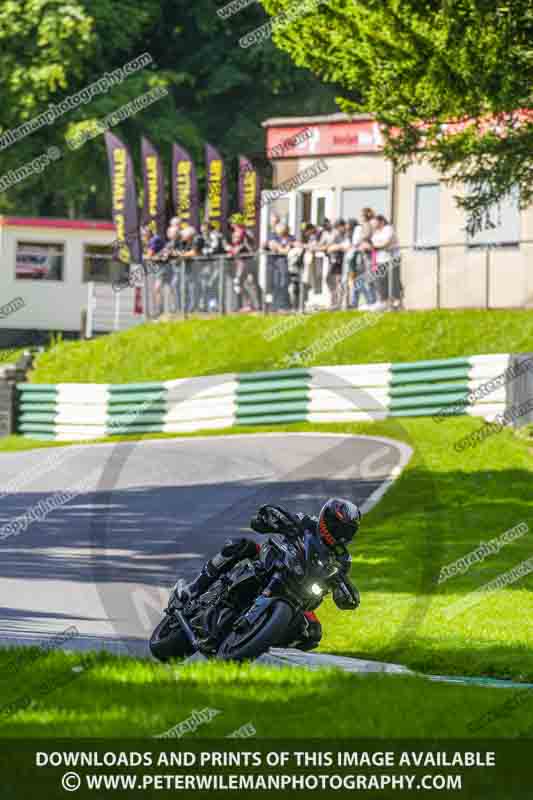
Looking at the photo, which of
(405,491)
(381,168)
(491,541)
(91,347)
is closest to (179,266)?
(91,347)

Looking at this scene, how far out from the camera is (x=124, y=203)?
41.2m

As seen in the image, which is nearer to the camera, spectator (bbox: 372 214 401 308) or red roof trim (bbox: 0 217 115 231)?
spectator (bbox: 372 214 401 308)

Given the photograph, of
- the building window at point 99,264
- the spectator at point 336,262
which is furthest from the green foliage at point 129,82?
the spectator at point 336,262

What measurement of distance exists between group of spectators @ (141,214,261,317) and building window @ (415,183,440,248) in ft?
11.5

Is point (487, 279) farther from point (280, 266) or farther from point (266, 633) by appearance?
point (266, 633)

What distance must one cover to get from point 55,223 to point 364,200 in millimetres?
12101

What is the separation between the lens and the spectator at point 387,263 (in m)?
29.4

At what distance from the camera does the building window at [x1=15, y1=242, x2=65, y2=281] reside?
45.3 metres

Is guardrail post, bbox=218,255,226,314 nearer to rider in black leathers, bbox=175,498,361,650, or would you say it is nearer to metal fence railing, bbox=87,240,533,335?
metal fence railing, bbox=87,240,533,335

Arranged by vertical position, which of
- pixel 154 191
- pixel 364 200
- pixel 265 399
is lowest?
pixel 265 399

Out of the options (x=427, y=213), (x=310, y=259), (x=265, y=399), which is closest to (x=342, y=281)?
(x=310, y=259)

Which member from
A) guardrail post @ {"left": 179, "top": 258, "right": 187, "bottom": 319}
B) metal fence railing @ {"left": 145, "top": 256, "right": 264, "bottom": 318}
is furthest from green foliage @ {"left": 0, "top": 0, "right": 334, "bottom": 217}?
guardrail post @ {"left": 179, "top": 258, "right": 187, "bottom": 319}

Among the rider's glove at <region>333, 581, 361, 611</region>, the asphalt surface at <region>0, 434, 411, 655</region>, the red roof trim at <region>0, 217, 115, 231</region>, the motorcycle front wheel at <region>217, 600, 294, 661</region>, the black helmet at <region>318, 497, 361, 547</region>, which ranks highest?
the red roof trim at <region>0, 217, 115, 231</region>

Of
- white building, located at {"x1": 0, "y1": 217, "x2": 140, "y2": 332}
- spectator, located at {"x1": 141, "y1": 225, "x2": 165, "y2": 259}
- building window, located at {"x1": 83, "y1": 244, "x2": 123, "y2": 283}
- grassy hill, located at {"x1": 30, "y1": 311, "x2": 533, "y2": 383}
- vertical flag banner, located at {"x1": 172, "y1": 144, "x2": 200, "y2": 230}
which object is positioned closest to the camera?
grassy hill, located at {"x1": 30, "y1": 311, "x2": 533, "y2": 383}
